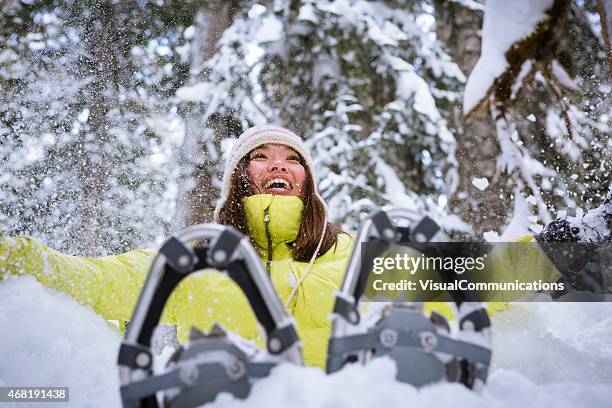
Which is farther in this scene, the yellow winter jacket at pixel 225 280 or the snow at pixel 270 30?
the snow at pixel 270 30

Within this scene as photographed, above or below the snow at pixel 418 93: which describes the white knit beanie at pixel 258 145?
below

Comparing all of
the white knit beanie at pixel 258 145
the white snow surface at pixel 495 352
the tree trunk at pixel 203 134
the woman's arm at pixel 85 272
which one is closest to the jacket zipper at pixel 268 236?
the white knit beanie at pixel 258 145

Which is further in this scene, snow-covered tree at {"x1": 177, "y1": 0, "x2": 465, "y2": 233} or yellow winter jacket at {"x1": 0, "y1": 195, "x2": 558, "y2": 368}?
snow-covered tree at {"x1": 177, "y1": 0, "x2": 465, "y2": 233}

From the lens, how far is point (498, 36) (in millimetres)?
2838

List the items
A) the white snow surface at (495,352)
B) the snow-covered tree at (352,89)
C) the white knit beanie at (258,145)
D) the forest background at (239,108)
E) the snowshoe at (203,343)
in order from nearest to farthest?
the snowshoe at (203,343), the white snow surface at (495,352), the white knit beanie at (258,145), the forest background at (239,108), the snow-covered tree at (352,89)

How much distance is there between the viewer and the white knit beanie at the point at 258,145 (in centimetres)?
301

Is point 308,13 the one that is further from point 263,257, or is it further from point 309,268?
point 309,268

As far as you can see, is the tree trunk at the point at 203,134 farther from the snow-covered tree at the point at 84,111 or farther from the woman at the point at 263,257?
the woman at the point at 263,257

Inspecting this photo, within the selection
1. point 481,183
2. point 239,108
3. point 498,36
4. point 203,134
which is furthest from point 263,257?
point 239,108

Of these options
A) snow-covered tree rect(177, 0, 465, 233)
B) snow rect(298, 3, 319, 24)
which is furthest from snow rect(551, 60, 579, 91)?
snow rect(298, 3, 319, 24)

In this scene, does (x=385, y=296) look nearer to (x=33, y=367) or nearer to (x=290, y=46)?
(x=33, y=367)

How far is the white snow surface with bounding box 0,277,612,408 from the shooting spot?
1392 mm

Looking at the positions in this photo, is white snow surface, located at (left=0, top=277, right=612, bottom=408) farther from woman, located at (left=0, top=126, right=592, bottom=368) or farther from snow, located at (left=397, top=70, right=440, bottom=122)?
snow, located at (left=397, top=70, right=440, bottom=122)

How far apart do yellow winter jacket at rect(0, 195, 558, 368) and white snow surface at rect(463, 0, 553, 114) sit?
99 centimetres
